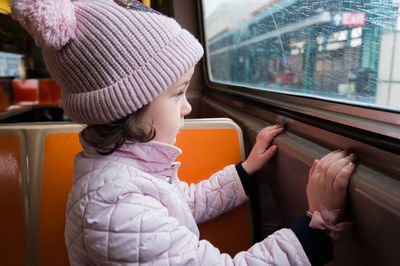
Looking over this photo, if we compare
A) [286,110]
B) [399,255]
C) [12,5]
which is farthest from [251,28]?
[399,255]

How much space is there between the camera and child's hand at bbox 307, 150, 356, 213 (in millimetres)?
642

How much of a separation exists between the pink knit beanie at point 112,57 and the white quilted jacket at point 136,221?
0.43 feet

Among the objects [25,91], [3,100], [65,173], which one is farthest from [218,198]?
[25,91]

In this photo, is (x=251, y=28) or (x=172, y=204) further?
(x=251, y=28)

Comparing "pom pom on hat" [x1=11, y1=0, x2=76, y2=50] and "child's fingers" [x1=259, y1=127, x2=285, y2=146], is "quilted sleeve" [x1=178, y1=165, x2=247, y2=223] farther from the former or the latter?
"pom pom on hat" [x1=11, y1=0, x2=76, y2=50]

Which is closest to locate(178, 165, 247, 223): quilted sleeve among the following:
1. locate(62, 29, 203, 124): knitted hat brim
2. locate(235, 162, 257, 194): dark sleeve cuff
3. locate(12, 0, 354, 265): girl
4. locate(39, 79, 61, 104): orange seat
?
locate(235, 162, 257, 194): dark sleeve cuff

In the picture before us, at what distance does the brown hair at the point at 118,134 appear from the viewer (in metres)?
0.77

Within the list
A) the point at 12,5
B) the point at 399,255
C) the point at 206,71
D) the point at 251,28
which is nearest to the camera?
the point at 399,255

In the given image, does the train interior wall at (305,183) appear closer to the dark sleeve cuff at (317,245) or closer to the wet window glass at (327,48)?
the dark sleeve cuff at (317,245)

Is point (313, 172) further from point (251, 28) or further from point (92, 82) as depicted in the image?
point (251, 28)

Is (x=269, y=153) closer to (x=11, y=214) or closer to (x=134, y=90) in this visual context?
(x=134, y=90)

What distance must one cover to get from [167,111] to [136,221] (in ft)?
0.94

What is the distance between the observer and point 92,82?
0.73 meters

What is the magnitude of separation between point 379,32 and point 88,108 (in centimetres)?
74
